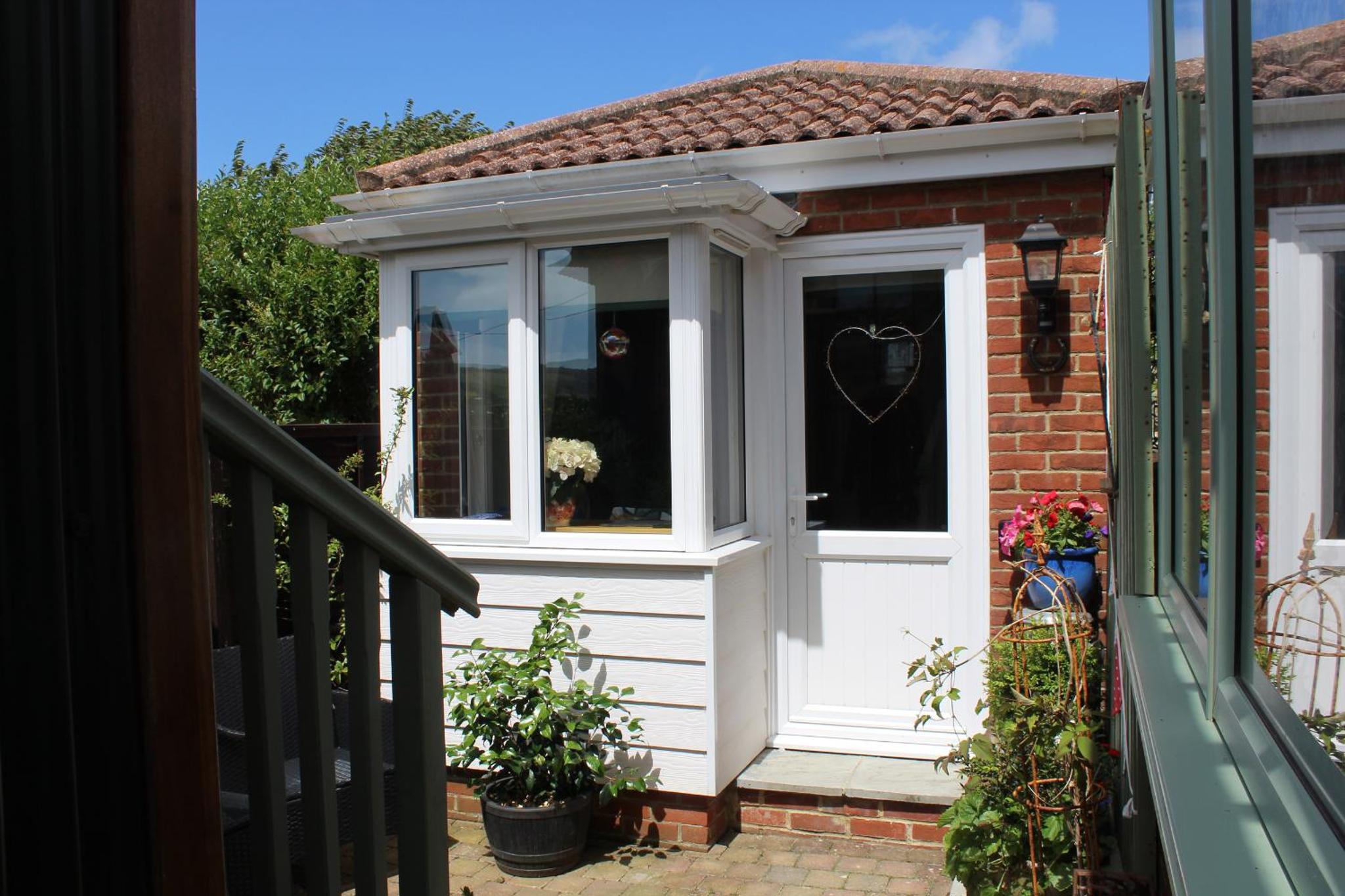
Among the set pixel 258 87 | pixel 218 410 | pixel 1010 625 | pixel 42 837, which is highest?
pixel 258 87

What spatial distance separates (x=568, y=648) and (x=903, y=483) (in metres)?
1.64

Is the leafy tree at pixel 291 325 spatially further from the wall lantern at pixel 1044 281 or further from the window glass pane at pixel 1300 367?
the window glass pane at pixel 1300 367

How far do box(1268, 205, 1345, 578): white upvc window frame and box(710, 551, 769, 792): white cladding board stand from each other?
3.69 m

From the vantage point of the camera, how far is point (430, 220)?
4.89m

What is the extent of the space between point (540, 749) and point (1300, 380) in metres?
3.96

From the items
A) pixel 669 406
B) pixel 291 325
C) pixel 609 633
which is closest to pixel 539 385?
pixel 669 406

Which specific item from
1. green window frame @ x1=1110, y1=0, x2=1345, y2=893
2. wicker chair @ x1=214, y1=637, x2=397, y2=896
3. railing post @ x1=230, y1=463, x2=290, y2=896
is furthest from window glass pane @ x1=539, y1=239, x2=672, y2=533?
railing post @ x1=230, y1=463, x2=290, y2=896

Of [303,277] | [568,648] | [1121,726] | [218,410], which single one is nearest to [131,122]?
[218,410]

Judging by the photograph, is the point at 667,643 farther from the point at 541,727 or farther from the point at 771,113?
the point at 771,113

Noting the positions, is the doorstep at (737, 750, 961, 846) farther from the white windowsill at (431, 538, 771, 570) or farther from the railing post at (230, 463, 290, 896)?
the railing post at (230, 463, 290, 896)

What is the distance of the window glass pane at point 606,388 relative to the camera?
4816mm

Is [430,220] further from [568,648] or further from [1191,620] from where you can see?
[1191,620]

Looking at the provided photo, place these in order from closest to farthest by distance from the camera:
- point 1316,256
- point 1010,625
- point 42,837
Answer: point 1316,256
point 42,837
point 1010,625

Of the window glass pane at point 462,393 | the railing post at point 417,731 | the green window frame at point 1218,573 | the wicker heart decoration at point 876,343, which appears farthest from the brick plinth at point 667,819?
the green window frame at point 1218,573
